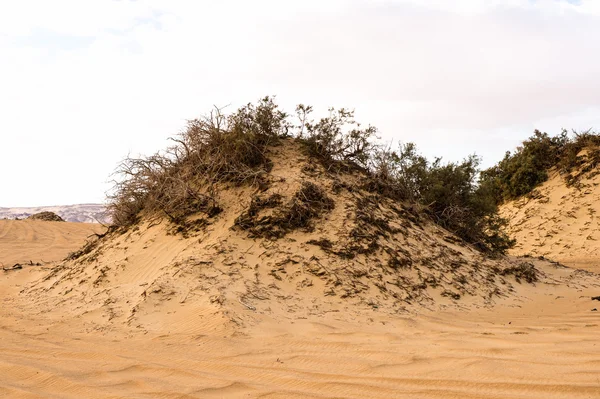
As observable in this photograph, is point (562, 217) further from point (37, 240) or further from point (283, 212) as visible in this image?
point (37, 240)

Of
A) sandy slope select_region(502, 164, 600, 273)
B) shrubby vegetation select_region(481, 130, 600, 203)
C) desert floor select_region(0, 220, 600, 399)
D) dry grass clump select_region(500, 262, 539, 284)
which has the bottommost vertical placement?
desert floor select_region(0, 220, 600, 399)

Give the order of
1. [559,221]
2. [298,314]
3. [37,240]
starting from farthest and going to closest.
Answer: [37,240]
[559,221]
[298,314]

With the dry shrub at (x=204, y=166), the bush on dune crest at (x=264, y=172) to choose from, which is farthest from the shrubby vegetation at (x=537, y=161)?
the dry shrub at (x=204, y=166)

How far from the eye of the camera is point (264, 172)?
8445 millimetres

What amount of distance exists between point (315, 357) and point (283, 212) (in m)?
3.64

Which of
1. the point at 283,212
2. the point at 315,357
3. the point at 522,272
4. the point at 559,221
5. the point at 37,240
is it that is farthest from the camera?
the point at 37,240

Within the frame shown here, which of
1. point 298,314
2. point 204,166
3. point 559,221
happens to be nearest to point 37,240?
point 204,166

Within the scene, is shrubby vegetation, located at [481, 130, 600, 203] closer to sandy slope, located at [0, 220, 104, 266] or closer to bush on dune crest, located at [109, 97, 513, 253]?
bush on dune crest, located at [109, 97, 513, 253]

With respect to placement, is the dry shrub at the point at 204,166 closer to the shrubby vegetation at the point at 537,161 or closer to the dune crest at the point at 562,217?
the dune crest at the point at 562,217

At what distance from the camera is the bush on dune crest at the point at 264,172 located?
27.9ft

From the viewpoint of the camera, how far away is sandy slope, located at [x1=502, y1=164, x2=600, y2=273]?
1381cm

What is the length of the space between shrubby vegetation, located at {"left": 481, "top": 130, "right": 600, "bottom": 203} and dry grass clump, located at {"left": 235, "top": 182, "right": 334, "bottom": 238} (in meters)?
11.1

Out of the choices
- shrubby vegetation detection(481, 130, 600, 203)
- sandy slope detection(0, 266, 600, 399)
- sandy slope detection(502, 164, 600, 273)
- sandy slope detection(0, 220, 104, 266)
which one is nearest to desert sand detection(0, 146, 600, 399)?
sandy slope detection(0, 266, 600, 399)

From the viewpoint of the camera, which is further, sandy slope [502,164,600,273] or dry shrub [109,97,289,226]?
sandy slope [502,164,600,273]
